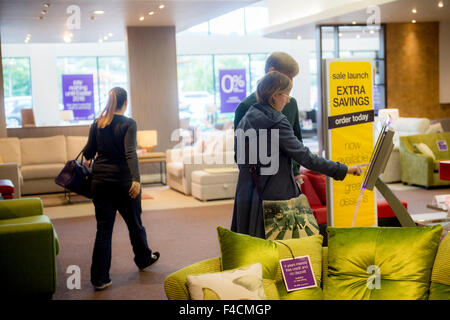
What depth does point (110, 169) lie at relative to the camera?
443 centimetres

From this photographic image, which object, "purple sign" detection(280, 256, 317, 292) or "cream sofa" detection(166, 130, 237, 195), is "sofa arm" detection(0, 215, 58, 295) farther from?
"cream sofa" detection(166, 130, 237, 195)

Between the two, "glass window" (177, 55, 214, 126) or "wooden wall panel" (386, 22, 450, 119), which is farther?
"glass window" (177, 55, 214, 126)

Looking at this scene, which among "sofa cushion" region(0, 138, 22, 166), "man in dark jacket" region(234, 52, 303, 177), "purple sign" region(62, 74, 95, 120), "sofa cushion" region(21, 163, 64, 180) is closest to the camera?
"man in dark jacket" region(234, 52, 303, 177)

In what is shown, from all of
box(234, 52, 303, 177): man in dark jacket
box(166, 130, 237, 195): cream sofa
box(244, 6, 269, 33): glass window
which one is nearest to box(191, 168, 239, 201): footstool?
box(166, 130, 237, 195): cream sofa

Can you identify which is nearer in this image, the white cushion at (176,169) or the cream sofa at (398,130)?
the white cushion at (176,169)

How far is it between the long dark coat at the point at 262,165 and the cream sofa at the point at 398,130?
6278 millimetres

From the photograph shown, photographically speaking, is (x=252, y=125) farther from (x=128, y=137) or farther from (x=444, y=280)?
(x=128, y=137)

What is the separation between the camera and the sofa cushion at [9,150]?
9656mm

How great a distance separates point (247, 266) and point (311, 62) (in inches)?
757

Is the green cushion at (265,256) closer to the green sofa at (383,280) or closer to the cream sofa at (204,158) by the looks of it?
the green sofa at (383,280)

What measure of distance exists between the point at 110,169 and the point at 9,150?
593 centimetres

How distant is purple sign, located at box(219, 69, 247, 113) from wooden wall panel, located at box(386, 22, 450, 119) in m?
5.41

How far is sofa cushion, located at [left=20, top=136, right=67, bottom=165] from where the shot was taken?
995 cm

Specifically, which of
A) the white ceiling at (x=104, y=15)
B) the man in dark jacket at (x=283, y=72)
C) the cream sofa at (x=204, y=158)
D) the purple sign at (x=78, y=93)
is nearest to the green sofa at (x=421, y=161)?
the cream sofa at (x=204, y=158)
